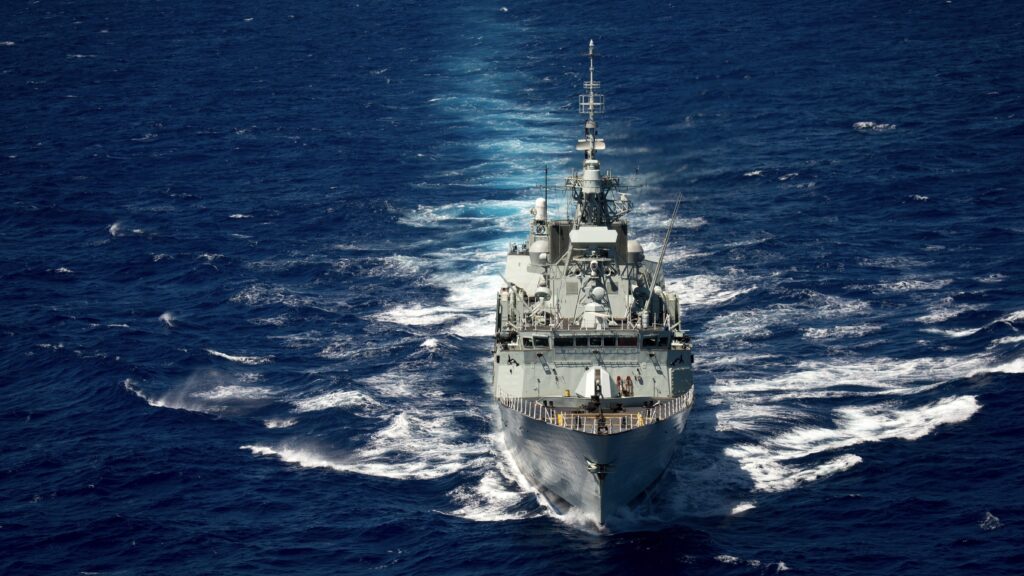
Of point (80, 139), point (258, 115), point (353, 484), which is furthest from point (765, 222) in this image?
point (80, 139)

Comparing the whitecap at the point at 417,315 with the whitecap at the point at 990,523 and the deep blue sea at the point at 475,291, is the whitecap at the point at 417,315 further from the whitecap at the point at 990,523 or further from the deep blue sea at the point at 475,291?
the whitecap at the point at 990,523

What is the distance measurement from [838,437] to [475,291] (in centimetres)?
3421

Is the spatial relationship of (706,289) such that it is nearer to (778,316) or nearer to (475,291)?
(778,316)

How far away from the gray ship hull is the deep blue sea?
4.66 feet

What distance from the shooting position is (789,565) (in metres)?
58.0

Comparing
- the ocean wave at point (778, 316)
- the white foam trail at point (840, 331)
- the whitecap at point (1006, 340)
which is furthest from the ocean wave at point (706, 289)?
the whitecap at point (1006, 340)

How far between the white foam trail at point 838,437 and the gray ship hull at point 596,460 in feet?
17.6

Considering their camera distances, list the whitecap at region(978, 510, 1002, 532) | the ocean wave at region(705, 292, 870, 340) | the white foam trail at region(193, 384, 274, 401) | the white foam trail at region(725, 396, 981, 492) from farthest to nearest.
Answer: the ocean wave at region(705, 292, 870, 340), the white foam trail at region(193, 384, 274, 401), the white foam trail at region(725, 396, 981, 492), the whitecap at region(978, 510, 1002, 532)

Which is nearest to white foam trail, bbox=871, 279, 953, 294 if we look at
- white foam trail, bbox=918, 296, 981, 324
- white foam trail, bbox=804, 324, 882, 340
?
white foam trail, bbox=918, 296, 981, 324

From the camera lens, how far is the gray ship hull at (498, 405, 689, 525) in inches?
2429

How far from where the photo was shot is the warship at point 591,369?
2475 inches

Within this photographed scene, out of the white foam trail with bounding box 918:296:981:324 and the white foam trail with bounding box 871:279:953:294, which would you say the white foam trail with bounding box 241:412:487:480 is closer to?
the white foam trail with bounding box 918:296:981:324

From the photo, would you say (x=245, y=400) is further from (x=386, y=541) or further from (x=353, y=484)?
(x=386, y=541)

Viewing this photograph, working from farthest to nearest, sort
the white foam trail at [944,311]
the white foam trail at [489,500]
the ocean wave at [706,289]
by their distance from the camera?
the ocean wave at [706,289], the white foam trail at [944,311], the white foam trail at [489,500]
